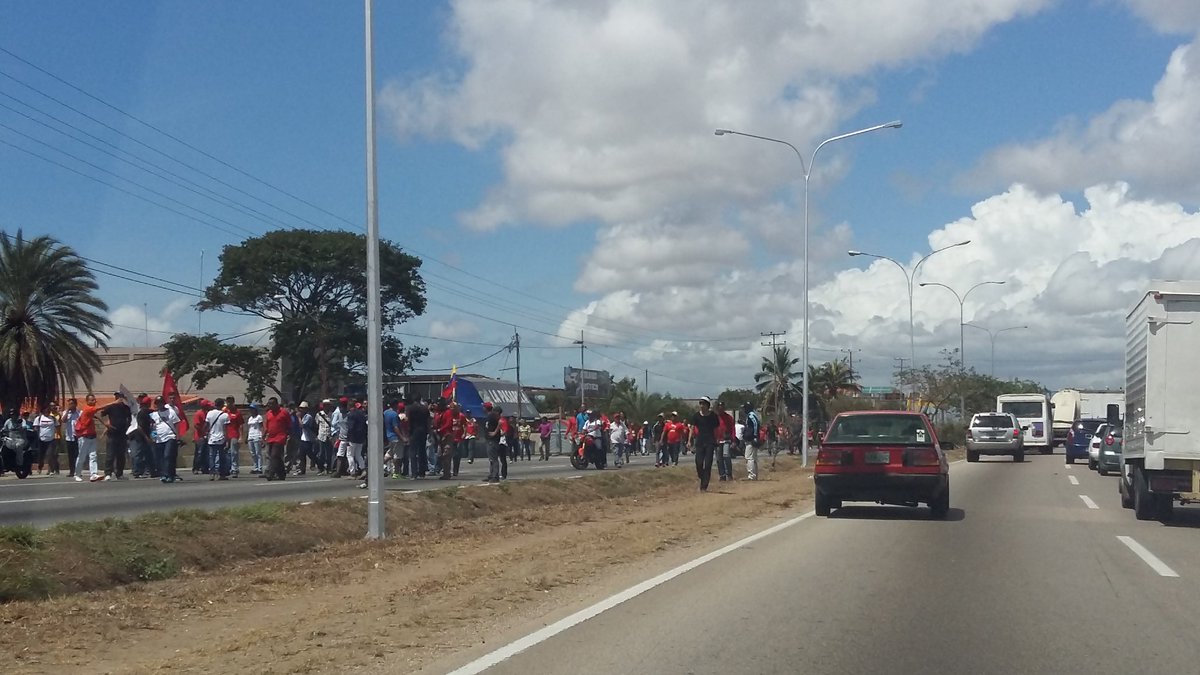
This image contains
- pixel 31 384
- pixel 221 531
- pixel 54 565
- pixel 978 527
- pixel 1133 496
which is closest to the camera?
pixel 54 565

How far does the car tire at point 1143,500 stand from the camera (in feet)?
58.6

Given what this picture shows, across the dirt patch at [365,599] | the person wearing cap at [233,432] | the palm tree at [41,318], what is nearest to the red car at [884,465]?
the dirt patch at [365,599]

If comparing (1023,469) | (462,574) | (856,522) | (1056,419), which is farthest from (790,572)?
(1056,419)

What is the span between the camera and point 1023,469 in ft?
123

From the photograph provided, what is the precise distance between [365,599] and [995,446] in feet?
123

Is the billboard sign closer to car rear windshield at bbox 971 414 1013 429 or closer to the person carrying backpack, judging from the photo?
car rear windshield at bbox 971 414 1013 429

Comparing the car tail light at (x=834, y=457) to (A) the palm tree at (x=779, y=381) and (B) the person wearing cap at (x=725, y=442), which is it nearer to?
(B) the person wearing cap at (x=725, y=442)

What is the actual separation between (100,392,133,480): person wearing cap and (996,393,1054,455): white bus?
132ft

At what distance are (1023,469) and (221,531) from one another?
94.9 ft

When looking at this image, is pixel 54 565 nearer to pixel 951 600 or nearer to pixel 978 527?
pixel 951 600

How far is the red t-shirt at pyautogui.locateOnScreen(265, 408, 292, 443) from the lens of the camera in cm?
2483

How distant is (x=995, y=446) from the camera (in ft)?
146

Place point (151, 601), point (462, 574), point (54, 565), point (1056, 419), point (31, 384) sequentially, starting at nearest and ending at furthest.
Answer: point (151, 601) < point (54, 565) < point (462, 574) < point (31, 384) < point (1056, 419)

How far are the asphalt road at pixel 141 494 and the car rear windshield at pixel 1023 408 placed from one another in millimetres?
34548
